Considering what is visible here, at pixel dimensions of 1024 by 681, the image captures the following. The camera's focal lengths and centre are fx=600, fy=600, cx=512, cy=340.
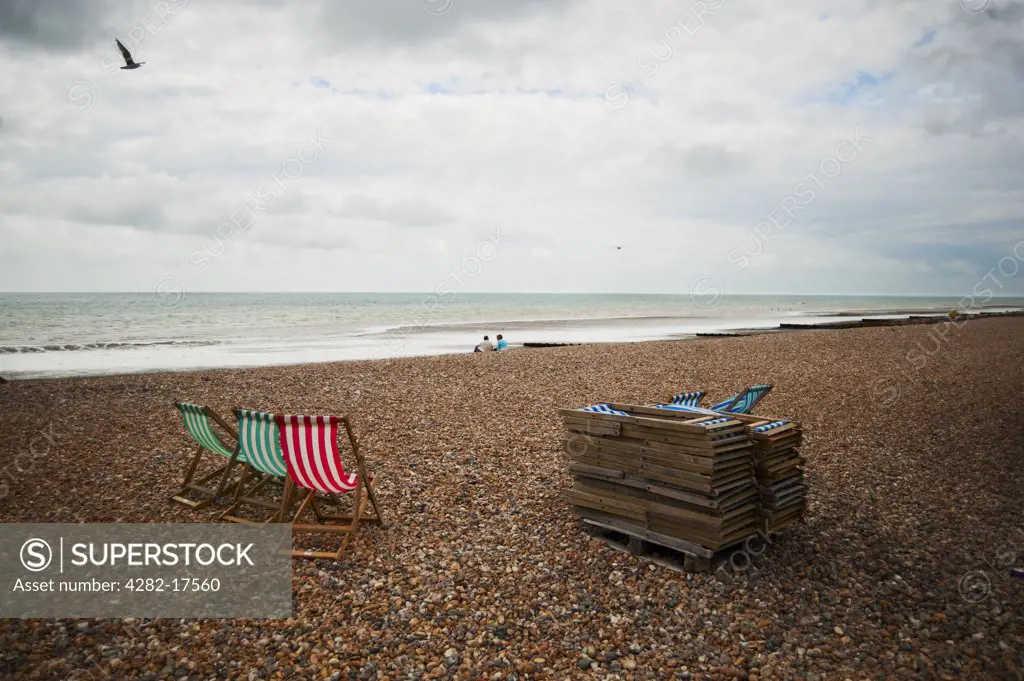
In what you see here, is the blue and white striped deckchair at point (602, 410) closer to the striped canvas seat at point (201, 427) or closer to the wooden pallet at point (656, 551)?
the wooden pallet at point (656, 551)

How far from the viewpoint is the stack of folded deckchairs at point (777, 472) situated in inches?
211

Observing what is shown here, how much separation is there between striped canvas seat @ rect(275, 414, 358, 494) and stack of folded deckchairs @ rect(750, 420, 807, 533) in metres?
3.84

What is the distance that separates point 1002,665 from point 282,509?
230 inches

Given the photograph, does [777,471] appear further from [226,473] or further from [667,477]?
[226,473]

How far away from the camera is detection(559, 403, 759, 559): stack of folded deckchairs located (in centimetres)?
498

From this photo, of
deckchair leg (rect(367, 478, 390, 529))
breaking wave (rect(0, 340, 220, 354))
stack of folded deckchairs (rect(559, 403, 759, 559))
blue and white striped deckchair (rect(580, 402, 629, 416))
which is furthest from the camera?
breaking wave (rect(0, 340, 220, 354))

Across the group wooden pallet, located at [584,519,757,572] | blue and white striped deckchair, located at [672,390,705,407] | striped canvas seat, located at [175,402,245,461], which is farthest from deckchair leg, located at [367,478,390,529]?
blue and white striped deckchair, located at [672,390,705,407]

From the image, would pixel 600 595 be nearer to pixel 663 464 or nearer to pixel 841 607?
pixel 663 464

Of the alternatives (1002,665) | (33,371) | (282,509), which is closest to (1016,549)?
(1002,665)

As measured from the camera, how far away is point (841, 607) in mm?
4684

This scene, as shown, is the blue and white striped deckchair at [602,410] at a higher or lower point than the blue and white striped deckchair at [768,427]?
higher

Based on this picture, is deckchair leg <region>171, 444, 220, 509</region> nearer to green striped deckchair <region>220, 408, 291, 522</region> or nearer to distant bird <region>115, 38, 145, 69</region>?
green striped deckchair <region>220, 408, 291, 522</region>

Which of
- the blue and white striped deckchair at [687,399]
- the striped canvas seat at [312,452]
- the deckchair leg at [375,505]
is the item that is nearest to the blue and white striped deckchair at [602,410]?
the blue and white striped deckchair at [687,399]

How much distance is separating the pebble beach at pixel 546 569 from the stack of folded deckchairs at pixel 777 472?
Answer: 1.12 ft
